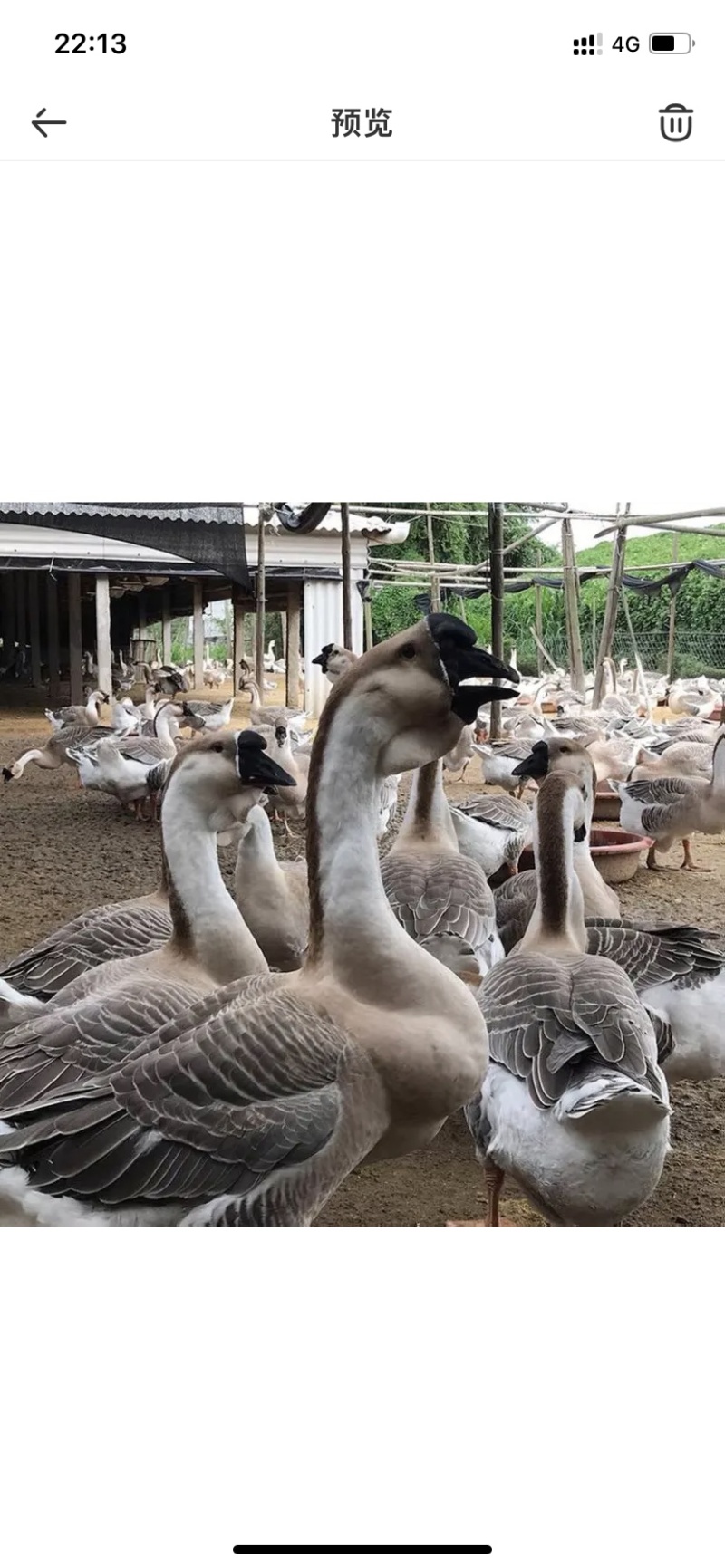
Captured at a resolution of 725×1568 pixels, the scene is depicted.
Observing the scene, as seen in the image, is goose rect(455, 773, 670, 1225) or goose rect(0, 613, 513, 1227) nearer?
goose rect(0, 613, 513, 1227)

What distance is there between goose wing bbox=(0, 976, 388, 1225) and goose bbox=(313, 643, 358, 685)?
0.58 m

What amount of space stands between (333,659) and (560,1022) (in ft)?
2.10

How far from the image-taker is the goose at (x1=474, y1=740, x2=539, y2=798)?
243 cm

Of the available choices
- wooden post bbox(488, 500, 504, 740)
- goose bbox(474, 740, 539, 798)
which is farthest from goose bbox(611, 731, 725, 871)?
wooden post bbox(488, 500, 504, 740)

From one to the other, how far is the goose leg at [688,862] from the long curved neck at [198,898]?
1.98 metres

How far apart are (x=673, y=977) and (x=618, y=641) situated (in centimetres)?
65

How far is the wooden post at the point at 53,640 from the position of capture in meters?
2.12
